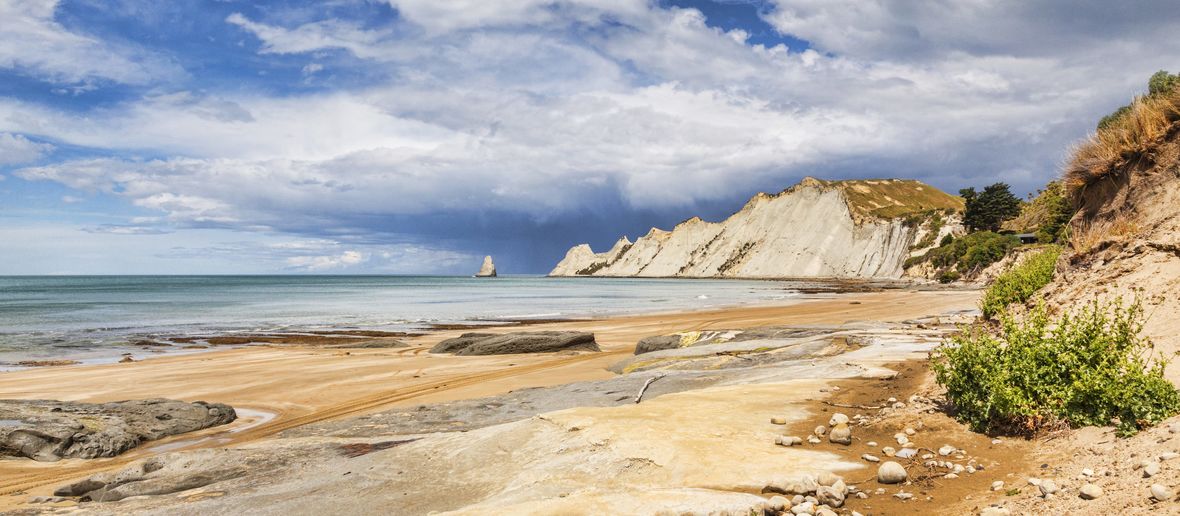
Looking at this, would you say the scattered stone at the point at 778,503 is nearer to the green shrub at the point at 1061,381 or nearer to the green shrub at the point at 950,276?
the green shrub at the point at 1061,381

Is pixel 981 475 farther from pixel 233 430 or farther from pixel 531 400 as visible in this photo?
pixel 233 430

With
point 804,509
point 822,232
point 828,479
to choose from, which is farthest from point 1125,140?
point 822,232

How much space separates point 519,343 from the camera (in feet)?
77.9

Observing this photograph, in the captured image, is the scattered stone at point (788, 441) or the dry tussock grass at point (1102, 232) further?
the dry tussock grass at point (1102, 232)

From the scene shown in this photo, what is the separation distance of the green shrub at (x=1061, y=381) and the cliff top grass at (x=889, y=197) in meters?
132

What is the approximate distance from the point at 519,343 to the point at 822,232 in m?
135

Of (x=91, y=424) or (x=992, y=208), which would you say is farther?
(x=992, y=208)

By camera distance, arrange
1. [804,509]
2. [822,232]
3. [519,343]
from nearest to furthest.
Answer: [804,509]
[519,343]
[822,232]

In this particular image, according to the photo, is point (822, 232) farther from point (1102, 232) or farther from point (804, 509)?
point (804, 509)

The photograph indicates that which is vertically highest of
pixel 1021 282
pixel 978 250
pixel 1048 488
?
pixel 978 250

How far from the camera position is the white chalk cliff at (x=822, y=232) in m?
128

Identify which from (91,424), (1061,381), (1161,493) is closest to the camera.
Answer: (1161,493)

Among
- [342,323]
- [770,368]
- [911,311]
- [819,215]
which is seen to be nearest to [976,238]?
[819,215]

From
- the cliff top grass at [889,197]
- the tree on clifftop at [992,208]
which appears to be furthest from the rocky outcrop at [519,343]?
the cliff top grass at [889,197]
